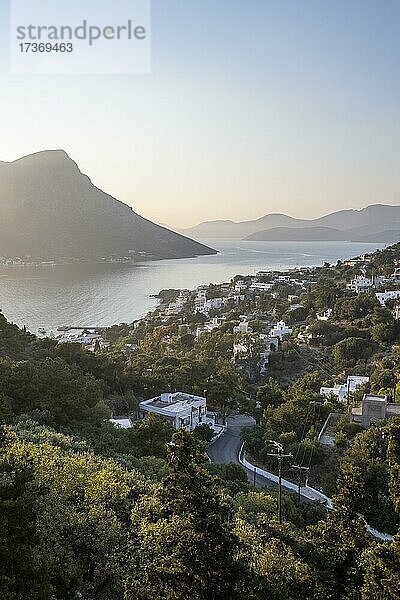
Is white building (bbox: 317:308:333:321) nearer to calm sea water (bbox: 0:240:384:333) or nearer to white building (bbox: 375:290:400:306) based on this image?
white building (bbox: 375:290:400:306)

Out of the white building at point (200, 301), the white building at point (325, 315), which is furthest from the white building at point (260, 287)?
the white building at point (325, 315)

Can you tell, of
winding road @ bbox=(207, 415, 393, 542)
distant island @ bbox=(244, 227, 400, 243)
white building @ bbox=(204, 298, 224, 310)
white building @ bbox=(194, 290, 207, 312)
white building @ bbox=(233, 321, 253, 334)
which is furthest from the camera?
distant island @ bbox=(244, 227, 400, 243)

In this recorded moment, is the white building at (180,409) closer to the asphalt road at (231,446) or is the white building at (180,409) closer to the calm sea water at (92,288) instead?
the asphalt road at (231,446)

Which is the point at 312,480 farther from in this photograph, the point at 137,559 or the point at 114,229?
the point at 114,229

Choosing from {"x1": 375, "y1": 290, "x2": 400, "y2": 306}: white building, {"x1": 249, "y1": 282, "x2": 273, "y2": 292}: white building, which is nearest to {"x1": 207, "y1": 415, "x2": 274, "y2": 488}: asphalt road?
{"x1": 375, "y1": 290, "x2": 400, "y2": 306}: white building

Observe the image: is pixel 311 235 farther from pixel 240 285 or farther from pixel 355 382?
pixel 355 382

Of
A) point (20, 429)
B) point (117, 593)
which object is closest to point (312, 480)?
point (20, 429)
